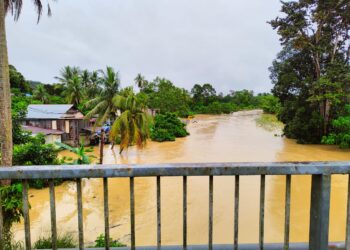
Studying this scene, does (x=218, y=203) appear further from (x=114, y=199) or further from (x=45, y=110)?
(x=45, y=110)

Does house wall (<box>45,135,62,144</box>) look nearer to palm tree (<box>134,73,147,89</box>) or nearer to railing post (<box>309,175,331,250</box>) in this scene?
railing post (<box>309,175,331,250</box>)

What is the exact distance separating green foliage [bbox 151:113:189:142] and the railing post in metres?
21.7

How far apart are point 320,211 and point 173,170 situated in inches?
32.0

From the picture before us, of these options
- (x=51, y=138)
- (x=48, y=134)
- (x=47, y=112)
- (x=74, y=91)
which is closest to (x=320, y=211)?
(x=48, y=134)

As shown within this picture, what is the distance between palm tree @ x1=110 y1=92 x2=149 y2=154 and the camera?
13.6 metres

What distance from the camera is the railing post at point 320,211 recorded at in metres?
1.34

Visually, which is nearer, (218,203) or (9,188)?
(9,188)

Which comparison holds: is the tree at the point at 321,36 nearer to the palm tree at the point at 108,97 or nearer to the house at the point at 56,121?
the palm tree at the point at 108,97

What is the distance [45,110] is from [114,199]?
14537 millimetres

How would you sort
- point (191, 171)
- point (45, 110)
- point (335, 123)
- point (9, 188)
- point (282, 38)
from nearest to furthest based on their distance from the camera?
1. point (191, 171)
2. point (9, 188)
3. point (335, 123)
4. point (282, 38)
5. point (45, 110)

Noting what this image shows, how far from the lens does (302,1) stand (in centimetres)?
1698

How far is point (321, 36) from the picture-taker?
16906mm

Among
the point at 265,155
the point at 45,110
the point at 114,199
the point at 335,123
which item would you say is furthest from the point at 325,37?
the point at 45,110

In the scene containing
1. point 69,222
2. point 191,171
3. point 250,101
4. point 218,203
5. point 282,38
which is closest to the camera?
point 191,171
